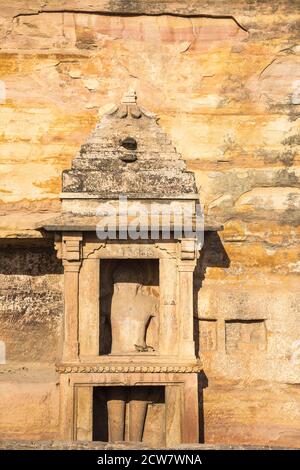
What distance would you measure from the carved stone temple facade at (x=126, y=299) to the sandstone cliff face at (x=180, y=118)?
1.23 m

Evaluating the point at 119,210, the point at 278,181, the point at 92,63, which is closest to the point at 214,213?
the point at 278,181

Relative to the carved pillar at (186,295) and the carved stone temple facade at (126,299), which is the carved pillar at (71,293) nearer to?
the carved stone temple facade at (126,299)

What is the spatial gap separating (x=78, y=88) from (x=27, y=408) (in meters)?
4.23

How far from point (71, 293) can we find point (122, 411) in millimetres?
1567

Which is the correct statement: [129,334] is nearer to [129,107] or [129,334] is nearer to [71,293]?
[71,293]

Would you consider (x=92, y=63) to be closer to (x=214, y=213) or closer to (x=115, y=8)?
(x=115, y=8)

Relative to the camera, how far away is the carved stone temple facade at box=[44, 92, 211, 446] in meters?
10.8

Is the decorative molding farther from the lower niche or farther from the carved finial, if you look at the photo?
the carved finial

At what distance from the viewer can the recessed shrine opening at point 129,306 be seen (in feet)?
37.2

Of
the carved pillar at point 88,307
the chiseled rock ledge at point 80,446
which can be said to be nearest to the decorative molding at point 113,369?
the carved pillar at point 88,307

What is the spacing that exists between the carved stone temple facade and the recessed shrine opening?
0.01 m

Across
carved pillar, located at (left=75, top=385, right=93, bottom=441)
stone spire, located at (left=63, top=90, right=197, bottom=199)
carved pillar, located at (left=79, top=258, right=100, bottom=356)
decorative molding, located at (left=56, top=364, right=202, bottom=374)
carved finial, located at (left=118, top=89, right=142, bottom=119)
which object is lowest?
carved pillar, located at (left=75, top=385, right=93, bottom=441)

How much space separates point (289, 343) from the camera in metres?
12.2

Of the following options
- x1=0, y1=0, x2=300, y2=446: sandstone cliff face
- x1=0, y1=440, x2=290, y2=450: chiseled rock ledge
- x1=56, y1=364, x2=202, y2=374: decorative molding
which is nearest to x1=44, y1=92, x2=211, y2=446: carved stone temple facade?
x1=56, y1=364, x2=202, y2=374: decorative molding
